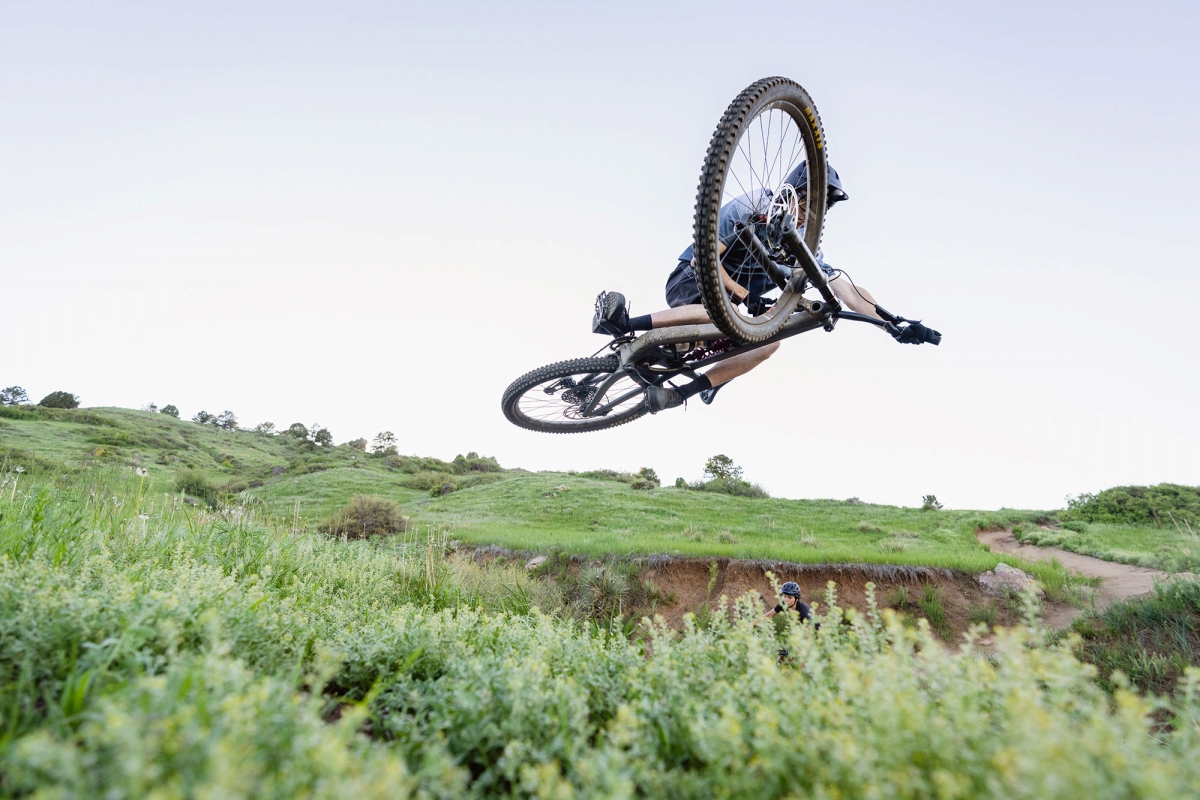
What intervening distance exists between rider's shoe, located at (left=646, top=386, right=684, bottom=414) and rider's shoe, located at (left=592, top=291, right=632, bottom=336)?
2.34 feet

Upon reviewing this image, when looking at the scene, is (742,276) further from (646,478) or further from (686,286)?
(646,478)

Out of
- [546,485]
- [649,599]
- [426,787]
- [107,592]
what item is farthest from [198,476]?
[426,787]

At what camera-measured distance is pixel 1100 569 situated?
9.66 m

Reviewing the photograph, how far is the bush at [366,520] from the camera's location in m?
11.8

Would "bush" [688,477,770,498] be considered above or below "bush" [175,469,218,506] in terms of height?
above

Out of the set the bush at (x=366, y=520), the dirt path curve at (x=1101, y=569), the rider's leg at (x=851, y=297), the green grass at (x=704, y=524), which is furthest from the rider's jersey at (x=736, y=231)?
the bush at (x=366, y=520)

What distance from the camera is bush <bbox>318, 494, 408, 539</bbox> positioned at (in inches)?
464

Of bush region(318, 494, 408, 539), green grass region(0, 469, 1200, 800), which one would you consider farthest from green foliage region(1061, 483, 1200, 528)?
bush region(318, 494, 408, 539)

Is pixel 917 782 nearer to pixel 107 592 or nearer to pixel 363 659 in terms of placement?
pixel 363 659

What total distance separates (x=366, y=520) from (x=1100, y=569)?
14623mm

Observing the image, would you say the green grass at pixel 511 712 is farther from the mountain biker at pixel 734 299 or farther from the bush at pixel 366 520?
the bush at pixel 366 520

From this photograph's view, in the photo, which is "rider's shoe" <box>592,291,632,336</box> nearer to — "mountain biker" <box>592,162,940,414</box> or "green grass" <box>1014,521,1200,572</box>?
"mountain biker" <box>592,162,940,414</box>

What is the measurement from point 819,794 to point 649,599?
8.36 meters

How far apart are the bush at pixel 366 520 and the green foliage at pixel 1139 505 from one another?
17.7 m
